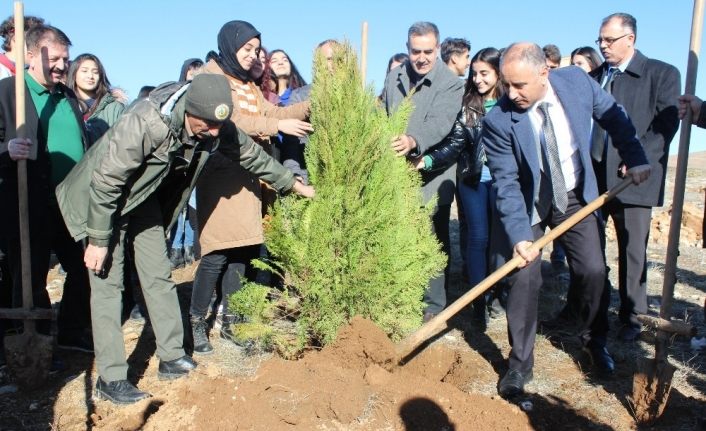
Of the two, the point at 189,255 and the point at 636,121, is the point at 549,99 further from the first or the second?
the point at 189,255

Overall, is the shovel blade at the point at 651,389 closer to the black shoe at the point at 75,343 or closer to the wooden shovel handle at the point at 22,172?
the black shoe at the point at 75,343

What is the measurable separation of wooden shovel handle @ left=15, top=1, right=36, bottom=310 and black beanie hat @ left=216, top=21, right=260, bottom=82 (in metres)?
1.33

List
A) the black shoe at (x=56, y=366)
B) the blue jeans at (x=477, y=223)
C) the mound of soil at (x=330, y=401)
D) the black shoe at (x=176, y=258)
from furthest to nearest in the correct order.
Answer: the black shoe at (x=176, y=258) < the blue jeans at (x=477, y=223) < the black shoe at (x=56, y=366) < the mound of soil at (x=330, y=401)

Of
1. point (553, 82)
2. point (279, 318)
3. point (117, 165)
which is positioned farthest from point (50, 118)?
point (553, 82)

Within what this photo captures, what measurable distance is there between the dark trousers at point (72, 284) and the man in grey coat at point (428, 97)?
2.58 m

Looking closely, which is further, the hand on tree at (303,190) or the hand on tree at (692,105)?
the hand on tree at (303,190)

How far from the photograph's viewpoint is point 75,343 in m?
5.12

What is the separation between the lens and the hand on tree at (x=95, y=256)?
3896 mm

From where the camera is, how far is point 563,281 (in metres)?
7.55

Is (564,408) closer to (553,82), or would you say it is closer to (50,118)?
(553,82)

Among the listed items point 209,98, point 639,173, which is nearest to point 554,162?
point 639,173

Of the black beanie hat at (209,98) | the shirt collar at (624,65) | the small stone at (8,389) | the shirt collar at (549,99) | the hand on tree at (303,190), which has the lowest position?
the small stone at (8,389)

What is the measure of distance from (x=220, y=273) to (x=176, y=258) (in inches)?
135

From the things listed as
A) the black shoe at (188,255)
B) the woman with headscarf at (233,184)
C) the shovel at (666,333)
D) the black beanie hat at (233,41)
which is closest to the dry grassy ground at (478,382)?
the shovel at (666,333)
